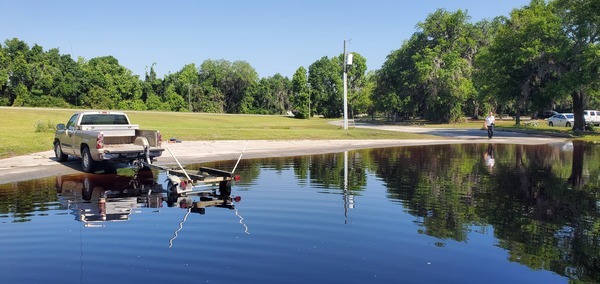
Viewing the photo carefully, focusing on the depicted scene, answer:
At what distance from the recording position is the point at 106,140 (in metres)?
14.5

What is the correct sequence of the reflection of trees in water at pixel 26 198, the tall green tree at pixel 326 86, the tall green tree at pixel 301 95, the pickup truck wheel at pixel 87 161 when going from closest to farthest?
the reflection of trees in water at pixel 26 198, the pickup truck wheel at pixel 87 161, the tall green tree at pixel 301 95, the tall green tree at pixel 326 86

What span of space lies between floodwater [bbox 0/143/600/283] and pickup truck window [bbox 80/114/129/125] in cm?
283

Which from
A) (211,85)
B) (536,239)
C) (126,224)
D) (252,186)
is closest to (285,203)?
(252,186)

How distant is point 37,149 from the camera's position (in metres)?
20.9

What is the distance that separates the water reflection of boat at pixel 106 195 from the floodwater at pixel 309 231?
28 mm

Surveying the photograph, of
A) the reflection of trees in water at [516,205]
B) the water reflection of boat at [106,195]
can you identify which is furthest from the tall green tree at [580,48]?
the water reflection of boat at [106,195]

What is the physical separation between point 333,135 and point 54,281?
28678 millimetres

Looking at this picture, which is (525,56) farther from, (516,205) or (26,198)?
(26,198)

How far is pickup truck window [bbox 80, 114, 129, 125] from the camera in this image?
1600cm

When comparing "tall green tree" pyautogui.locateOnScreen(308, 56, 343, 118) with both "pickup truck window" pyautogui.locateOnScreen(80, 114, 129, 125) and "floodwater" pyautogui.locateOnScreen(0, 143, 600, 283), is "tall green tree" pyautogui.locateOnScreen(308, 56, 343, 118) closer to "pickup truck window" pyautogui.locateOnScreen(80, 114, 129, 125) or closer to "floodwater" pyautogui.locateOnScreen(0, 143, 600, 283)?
"pickup truck window" pyautogui.locateOnScreen(80, 114, 129, 125)

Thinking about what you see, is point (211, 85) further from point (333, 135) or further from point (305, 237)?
point (305, 237)

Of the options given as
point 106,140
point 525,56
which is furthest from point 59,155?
point 525,56

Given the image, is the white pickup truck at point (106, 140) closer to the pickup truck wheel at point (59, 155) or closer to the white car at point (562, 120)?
the pickup truck wheel at point (59, 155)

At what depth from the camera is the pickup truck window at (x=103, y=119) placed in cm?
1600
